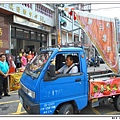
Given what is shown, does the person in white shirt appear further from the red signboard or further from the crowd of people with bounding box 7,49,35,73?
the crowd of people with bounding box 7,49,35,73

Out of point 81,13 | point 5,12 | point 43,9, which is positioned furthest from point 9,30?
point 81,13

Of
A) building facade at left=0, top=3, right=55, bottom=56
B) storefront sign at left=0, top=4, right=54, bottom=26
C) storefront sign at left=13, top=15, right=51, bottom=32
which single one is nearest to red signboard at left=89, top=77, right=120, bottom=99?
building facade at left=0, top=3, right=55, bottom=56

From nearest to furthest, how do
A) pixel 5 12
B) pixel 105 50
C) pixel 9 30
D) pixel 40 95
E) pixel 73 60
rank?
pixel 40 95 < pixel 73 60 < pixel 105 50 < pixel 5 12 < pixel 9 30

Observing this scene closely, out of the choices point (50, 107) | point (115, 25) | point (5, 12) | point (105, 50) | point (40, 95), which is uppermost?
point (5, 12)

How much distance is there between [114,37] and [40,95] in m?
2.69

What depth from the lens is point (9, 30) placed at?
30.3 feet

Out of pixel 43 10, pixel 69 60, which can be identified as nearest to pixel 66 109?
pixel 69 60

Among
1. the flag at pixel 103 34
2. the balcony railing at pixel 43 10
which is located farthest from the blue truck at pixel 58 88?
the balcony railing at pixel 43 10

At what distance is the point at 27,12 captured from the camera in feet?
31.6

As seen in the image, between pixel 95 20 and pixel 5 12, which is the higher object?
pixel 5 12

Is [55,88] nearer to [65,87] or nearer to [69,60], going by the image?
[65,87]

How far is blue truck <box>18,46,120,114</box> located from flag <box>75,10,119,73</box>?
0.65 m

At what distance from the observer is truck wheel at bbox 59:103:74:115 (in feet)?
9.86

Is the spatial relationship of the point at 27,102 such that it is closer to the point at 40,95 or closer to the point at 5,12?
the point at 40,95
